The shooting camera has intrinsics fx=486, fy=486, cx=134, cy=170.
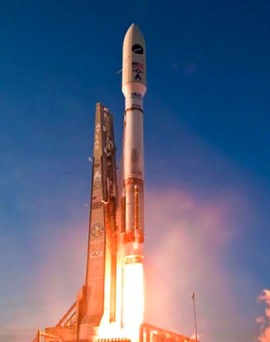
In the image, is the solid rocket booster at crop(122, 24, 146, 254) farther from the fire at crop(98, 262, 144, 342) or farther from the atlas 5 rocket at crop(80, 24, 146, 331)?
the fire at crop(98, 262, 144, 342)

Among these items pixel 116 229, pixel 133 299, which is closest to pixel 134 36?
pixel 116 229

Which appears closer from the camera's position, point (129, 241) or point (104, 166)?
point (129, 241)

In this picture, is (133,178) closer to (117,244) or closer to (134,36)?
(117,244)

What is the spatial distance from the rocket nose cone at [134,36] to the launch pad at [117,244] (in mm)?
854

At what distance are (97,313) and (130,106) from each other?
14.5m

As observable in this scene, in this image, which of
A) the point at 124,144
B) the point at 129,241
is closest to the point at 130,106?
the point at 124,144

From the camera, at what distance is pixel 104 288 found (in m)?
31.8

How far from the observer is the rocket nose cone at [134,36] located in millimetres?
36969

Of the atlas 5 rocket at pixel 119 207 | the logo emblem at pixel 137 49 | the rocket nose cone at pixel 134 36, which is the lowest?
the atlas 5 rocket at pixel 119 207

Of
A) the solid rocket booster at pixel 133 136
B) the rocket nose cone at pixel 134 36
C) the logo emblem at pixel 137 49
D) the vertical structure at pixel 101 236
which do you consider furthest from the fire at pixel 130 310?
the rocket nose cone at pixel 134 36

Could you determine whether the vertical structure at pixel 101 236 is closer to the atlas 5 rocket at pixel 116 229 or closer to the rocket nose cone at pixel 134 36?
the atlas 5 rocket at pixel 116 229

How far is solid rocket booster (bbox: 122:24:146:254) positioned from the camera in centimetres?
3183

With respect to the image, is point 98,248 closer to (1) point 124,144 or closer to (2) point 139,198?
(2) point 139,198

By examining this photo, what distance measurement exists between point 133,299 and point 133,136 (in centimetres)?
1105
